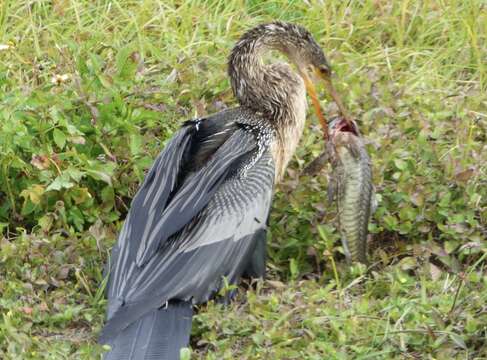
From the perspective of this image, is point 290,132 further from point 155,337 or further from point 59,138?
point 155,337

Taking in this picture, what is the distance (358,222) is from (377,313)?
1.97ft

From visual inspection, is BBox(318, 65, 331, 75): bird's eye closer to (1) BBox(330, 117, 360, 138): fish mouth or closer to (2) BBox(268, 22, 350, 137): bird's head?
(2) BBox(268, 22, 350, 137): bird's head

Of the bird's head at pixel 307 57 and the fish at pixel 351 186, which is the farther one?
the bird's head at pixel 307 57

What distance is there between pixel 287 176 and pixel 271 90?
40 centimetres

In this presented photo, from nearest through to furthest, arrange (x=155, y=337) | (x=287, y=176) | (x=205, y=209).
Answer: (x=155, y=337) → (x=205, y=209) → (x=287, y=176)

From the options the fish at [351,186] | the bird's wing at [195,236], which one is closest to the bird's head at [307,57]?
the fish at [351,186]

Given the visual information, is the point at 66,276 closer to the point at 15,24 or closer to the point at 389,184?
the point at 389,184

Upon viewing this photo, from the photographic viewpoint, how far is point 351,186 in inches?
194

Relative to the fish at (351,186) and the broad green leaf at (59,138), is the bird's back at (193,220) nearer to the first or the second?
the fish at (351,186)

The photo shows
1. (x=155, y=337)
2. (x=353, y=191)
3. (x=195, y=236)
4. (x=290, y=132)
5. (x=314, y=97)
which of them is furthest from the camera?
(x=314, y=97)

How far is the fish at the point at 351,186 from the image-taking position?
4.89 m

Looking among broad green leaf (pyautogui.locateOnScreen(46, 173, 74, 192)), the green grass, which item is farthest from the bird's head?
broad green leaf (pyautogui.locateOnScreen(46, 173, 74, 192))

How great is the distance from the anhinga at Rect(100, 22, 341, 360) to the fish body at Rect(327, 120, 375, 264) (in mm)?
263

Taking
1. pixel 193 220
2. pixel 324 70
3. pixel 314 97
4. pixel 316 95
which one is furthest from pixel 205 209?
pixel 324 70
